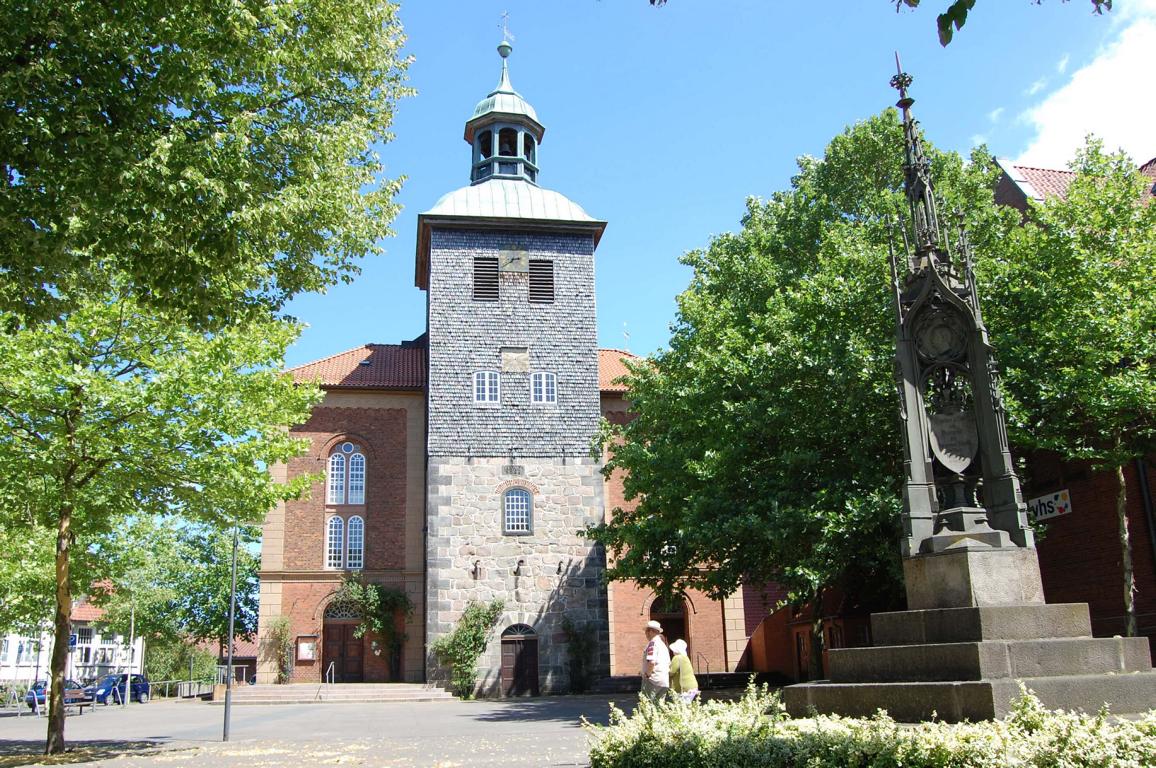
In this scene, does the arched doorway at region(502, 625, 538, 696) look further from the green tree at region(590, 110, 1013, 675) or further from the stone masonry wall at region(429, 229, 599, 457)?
the green tree at region(590, 110, 1013, 675)

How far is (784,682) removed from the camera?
105ft

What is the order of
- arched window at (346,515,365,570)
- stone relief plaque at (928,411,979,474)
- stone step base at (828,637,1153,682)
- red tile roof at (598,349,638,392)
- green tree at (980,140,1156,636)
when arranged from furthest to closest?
red tile roof at (598,349,638,392), arched window at (346,515,365,570), green tree at (980,140,1156,636), stone relief plaque at (928,411,979,474), stone step base at (828,637,1153,682)

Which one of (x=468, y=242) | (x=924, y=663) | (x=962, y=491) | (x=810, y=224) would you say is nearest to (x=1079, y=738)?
(x=924, y=663)

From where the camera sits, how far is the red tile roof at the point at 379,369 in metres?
38.2

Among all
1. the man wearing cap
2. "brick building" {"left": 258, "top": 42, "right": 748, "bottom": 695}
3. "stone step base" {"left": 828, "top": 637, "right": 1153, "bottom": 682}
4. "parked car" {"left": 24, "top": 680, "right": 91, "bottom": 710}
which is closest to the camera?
"stone step base" {"left": 828, "top": 637, "right": 1153, "bottom": 682}

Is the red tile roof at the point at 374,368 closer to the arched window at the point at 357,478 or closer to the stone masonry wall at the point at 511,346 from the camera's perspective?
the arched window at the point at 357,478

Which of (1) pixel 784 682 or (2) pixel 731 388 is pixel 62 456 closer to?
(2) pixel 731 388

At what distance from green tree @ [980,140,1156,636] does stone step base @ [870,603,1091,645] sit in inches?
370

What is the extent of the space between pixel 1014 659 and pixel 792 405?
12050mm

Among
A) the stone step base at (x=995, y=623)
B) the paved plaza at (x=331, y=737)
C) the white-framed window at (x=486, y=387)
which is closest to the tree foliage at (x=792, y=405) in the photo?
the paved plaza at (x=331, y=737)

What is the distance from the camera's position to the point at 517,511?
34594mm

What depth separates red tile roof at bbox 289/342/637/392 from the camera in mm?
38219

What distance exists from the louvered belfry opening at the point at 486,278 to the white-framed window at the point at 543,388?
3624 millimetres

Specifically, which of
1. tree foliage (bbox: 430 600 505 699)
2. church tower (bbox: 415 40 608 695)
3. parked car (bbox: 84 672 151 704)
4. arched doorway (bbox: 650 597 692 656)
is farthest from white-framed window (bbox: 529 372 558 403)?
parked car (bbox: 84 672 151 704)
